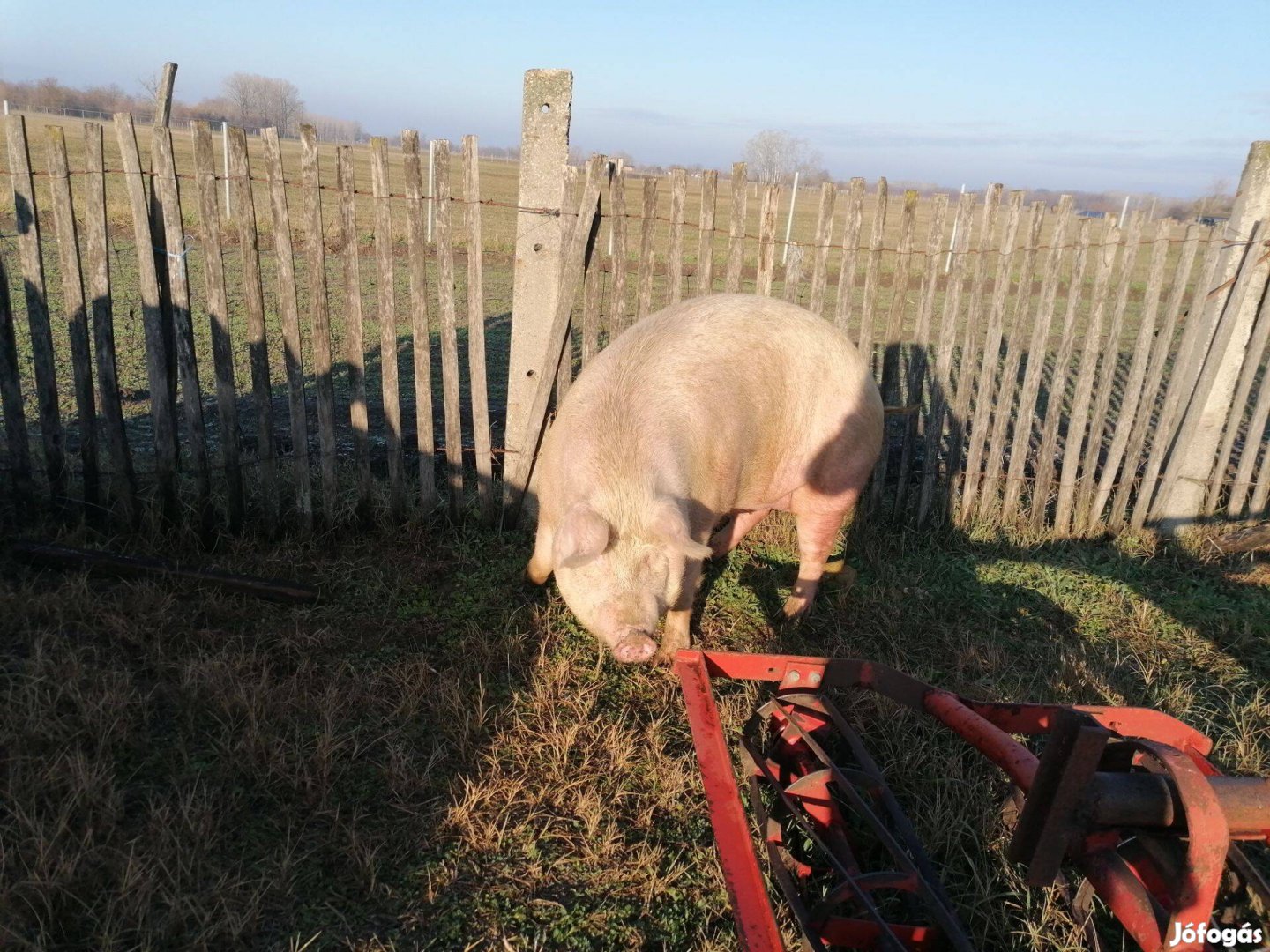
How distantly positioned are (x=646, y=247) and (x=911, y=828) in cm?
373

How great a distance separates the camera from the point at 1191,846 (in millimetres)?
1964

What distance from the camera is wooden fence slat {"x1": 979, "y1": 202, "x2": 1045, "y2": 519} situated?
5.78 meters

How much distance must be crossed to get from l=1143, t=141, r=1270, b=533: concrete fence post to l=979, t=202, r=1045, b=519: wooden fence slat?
3.90 ft

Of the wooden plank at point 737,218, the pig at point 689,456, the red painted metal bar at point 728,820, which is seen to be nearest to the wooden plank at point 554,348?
the pig at point 689,456

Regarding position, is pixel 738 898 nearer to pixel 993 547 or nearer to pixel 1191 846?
pixel 1191 846

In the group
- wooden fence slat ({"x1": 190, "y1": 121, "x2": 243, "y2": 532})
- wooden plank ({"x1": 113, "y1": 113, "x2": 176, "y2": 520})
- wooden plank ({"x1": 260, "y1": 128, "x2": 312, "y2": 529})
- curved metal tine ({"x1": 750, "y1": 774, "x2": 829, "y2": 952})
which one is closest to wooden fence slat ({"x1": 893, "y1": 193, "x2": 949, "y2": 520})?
curved metal tine ({"x1": 750, "y1": 774, "x2": 829, "y2": 952})

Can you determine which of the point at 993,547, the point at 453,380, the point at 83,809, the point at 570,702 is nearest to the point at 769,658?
the point at 570,702

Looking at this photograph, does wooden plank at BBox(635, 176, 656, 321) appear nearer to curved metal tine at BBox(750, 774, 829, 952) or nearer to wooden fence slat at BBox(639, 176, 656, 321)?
wooden fence slat at BBox(639, 176, 656, 321)

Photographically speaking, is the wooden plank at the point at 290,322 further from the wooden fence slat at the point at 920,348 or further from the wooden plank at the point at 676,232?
the wooden fence slat at the point at 920,348

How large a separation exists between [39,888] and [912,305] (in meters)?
17.5

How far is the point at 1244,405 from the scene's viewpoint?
606 centimetres

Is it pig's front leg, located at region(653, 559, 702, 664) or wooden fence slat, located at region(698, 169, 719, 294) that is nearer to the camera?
pig's front leg, located at region(653, 559, 702, 664)

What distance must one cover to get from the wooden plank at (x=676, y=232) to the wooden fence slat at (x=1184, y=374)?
370 cm

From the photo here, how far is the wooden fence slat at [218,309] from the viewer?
4.36m
